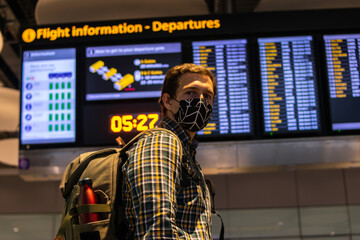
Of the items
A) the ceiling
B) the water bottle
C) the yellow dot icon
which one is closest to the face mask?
the water bottle

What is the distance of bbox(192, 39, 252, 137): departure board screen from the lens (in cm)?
494

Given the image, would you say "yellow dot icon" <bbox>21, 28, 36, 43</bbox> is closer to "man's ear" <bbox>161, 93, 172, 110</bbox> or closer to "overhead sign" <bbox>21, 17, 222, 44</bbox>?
"overhead sign" <bbox>21, 17, 222, 44</bbox>

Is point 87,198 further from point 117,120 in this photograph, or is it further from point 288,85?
point 288,85

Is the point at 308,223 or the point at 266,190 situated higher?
the point at 266,190

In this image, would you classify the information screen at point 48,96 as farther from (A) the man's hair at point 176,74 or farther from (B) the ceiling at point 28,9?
(A) the man's hair at point 176,74

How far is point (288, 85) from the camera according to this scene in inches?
198

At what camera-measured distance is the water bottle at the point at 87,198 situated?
1709 mm

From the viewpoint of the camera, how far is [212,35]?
5152 mm

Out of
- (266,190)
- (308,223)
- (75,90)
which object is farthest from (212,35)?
(308,223)

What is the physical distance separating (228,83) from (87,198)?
11.4 feet

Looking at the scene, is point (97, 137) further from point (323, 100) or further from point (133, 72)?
point (323, 100)

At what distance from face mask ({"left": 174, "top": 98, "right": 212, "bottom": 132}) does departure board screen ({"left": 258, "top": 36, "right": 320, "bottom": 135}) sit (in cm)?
289

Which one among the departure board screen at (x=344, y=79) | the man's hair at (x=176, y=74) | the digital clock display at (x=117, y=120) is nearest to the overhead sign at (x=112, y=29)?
the digital clock display at (x=117, y=120)

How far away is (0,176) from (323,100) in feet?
15.8
